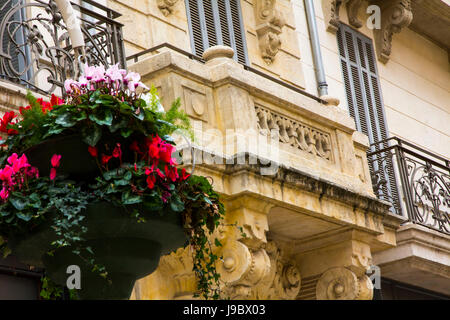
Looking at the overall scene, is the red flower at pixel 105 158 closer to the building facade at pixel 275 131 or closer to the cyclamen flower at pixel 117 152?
the cyclamen flower at pixel 117 152

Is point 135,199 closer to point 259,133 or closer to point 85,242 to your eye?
point 85,242

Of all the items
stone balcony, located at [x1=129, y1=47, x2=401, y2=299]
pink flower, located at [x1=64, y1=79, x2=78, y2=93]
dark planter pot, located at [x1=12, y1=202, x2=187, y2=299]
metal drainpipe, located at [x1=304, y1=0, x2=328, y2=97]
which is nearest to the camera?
dark planter pot, located at [x1=12, y1=202, x2=187, y2=299]

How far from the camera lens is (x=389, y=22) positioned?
13797mm

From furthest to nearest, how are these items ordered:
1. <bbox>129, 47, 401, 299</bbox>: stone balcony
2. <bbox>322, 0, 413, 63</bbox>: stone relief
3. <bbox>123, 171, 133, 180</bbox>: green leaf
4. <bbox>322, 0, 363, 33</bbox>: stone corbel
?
<bbox>322, 0, 413, 63</bbox>: stone relief, <bbox>322, 0, 363, 33</bbox>: stone corbel, <bbox>129, 47, 401, 299</bbox>: stone balcony, <bbox>123, 171, 133, 180</bbox>: green leaf

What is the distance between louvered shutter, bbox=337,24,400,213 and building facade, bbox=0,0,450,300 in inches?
0.8

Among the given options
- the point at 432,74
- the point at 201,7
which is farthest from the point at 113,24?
the point at 432,74

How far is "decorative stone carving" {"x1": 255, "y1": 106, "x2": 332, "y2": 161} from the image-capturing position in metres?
8.64

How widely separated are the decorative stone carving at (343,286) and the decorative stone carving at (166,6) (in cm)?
325

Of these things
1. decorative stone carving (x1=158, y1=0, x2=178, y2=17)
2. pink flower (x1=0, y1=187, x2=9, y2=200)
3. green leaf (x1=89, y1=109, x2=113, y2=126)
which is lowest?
pink flower (x1=0, y1=187, x2=9, y2=200)

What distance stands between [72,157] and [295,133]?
15.2 feet

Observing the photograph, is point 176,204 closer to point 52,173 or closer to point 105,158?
point 105,158

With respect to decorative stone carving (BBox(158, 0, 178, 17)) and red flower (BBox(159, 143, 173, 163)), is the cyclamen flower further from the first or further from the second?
decorative stone carving (BBox(158, 0, 178, 17))

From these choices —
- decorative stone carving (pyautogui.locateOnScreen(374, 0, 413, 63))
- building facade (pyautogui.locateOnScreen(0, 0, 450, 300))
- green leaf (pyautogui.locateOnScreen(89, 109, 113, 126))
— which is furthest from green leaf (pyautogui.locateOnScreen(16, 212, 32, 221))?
decorative stone carving (pyautogui.locateOnScreen(374, 0, 413, 63))

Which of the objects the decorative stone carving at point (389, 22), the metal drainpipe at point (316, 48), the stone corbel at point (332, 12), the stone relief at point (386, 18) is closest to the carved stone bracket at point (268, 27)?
the metal drainpipe at point (316, 48)
